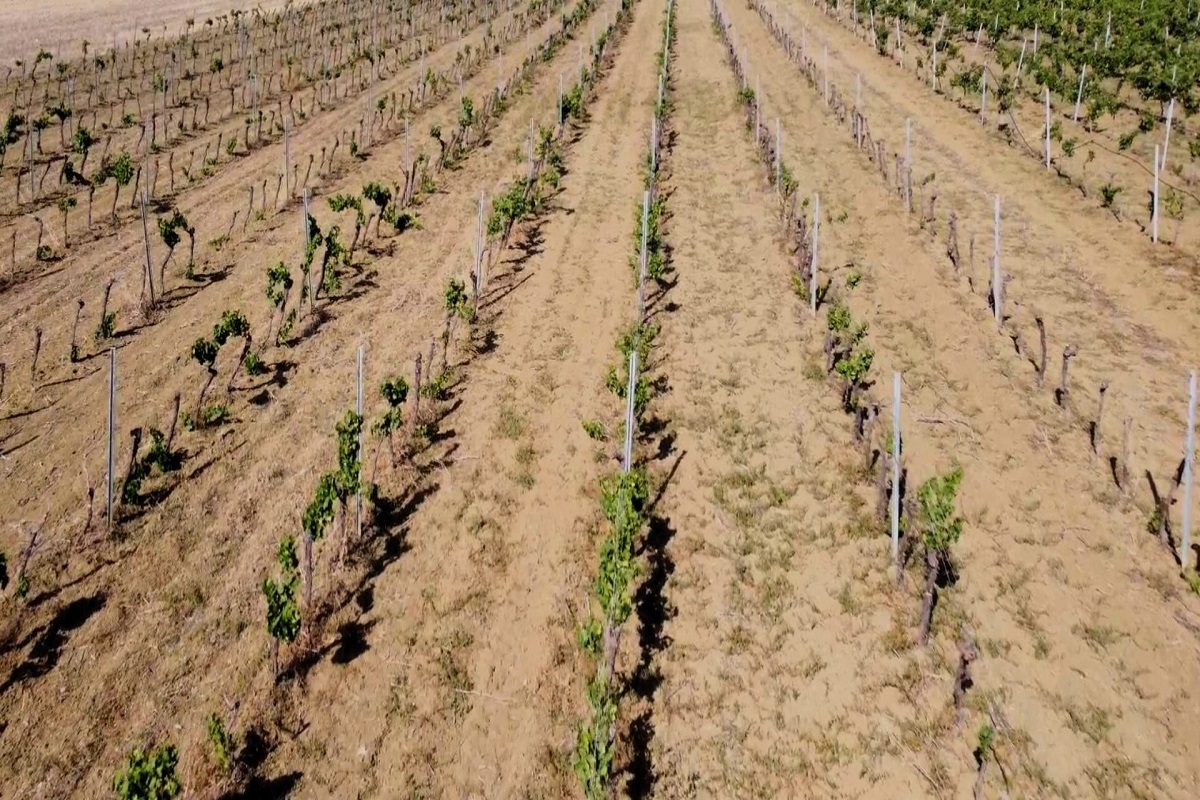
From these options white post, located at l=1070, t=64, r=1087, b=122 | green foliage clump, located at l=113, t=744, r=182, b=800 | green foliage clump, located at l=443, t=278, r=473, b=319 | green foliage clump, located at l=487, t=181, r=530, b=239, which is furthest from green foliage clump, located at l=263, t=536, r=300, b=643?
white post, located at l=1070, t=64, r=1087, b=122

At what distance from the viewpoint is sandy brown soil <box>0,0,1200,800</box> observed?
632 centimetres

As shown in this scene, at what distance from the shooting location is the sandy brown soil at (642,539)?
6324 millimetres

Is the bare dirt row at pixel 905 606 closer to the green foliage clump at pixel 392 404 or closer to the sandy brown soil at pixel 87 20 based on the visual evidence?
the green foliage clump at pixel 392 404

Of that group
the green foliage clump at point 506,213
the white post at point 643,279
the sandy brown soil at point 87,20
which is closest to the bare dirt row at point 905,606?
the white post at point 643,279

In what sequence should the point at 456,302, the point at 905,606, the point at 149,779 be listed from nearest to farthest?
the point at 149,779 < the point at 905,606 < the point at 456,302

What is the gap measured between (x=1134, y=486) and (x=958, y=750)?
472cm

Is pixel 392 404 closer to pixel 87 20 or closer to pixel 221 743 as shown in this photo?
pixel 221 743

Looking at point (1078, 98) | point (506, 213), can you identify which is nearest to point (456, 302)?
point (506, 213)

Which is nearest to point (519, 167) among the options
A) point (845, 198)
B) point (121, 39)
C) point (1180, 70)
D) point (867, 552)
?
point (845, 198)

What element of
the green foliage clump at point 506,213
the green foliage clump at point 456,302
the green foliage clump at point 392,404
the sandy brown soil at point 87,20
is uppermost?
the sandy brown soil at point 87,20

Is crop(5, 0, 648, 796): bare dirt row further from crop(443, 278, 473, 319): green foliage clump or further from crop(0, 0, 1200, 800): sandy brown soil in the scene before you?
crop(443, 278, 473, 319): green foliage clump

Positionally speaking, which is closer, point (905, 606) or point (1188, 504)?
point (905, 606)

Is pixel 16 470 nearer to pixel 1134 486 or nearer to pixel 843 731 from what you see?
pixel 843 731

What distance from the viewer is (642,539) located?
862cm
